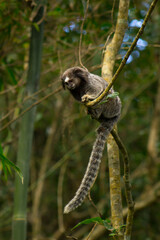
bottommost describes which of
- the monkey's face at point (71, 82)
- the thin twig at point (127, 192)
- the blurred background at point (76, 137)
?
the blurred background at point (76, 137)

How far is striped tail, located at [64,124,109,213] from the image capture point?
2.02 m

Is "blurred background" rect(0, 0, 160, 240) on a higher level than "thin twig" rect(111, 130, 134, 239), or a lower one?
lower

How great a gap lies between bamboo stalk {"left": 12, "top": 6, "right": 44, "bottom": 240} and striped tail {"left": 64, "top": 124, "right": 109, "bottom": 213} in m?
0.78

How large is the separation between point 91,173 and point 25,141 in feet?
3.13

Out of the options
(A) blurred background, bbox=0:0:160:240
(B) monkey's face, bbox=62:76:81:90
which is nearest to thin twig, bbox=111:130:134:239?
(B) monkey's face, bbox=62:76:81:90

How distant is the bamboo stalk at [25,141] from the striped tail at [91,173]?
0.78 meters

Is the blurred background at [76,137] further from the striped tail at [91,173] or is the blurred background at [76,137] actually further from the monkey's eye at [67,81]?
the striped tail at [91,173]

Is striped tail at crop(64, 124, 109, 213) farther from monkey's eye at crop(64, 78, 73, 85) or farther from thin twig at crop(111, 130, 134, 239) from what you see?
monkey's eye at crop(64, 78, 73, 85)

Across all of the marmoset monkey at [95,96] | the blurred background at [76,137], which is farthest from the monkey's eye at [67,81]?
the blurred background at [76,137]

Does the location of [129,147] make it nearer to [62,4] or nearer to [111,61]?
[62,4]

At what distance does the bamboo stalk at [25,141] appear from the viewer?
282 centimetres

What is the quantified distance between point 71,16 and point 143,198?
3233mm

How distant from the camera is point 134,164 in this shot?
6.93 metres

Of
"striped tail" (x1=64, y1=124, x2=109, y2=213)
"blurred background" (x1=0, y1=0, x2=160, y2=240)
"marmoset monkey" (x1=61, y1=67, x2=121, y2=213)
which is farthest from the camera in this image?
"blurred background" (x1=0, y1=0, x2=160, y2=240)
